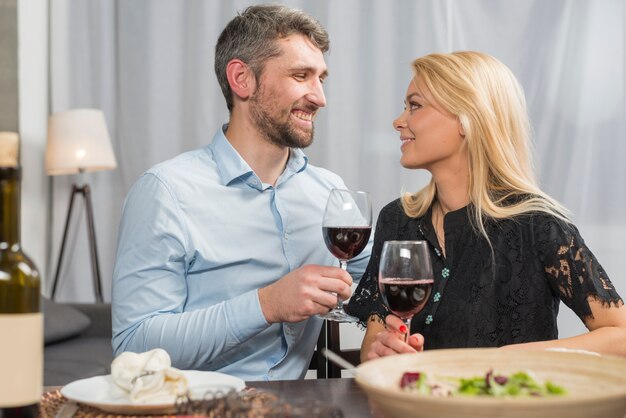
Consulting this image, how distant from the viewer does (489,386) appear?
108cm

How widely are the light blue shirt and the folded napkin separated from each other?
0.59m

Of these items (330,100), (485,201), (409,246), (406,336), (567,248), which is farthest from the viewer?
(330,100)

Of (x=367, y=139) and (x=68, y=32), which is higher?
(x=68, y=32)

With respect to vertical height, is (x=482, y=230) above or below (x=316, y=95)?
below

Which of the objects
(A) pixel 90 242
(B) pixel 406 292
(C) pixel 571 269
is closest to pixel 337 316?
(B) pixel 406 292

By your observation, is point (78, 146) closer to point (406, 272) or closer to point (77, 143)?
point (77, 143)

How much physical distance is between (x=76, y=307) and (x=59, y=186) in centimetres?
109

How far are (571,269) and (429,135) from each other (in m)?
0.48

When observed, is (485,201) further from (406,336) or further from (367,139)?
(367,139)

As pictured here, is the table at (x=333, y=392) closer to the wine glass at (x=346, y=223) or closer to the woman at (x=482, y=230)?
the wine glass at (x=346, y=223)

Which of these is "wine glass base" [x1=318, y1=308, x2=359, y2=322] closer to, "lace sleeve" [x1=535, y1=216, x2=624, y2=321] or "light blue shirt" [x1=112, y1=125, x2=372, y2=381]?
"light blue shirt" [x1=112, y1=125, x2=372, y2=381]

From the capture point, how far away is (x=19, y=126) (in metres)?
4.39

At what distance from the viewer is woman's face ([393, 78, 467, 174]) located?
210 cm

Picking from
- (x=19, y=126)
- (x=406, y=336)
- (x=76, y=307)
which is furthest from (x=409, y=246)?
(x=19, y=126)
